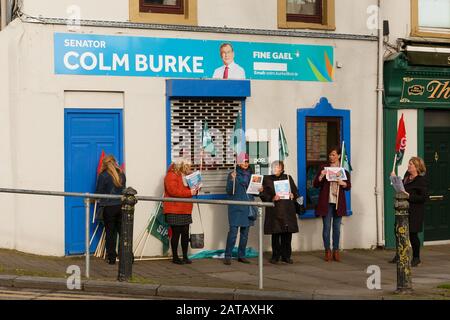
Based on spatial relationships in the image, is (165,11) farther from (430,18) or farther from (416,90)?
(430,18)

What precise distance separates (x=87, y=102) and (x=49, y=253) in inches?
101

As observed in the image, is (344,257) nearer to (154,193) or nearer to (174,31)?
(154,193)

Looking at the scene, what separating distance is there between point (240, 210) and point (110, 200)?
2.20 metres

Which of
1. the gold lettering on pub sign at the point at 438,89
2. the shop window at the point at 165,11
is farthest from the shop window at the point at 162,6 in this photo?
the gold lettering on pub sign at the point at 438,89

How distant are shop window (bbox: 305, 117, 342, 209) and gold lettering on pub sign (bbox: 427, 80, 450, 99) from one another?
7.06ft

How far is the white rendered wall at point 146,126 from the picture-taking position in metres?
13.4

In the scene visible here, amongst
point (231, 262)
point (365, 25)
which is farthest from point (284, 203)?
point (365, 25)

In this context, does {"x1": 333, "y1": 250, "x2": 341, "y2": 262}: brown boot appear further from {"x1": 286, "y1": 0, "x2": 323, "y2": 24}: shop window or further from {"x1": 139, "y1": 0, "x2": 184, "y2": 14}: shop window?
{"x1": 139, "y1": 0, "x2": 184, "y2": 14}: shop window

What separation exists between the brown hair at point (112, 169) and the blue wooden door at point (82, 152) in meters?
0.65

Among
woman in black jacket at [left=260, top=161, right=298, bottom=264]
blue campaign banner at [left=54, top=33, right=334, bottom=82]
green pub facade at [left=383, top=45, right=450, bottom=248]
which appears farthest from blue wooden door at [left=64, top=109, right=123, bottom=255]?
green pub facade at [left=383, top=45, right=450, bottom=248]

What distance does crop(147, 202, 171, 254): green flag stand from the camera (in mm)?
14133

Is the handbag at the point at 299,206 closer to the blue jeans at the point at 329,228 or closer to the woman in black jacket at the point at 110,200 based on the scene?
the blue jeans at the point at 329,228

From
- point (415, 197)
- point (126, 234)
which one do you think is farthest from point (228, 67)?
point (126, 234)

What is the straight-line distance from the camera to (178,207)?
13352 millimetres
